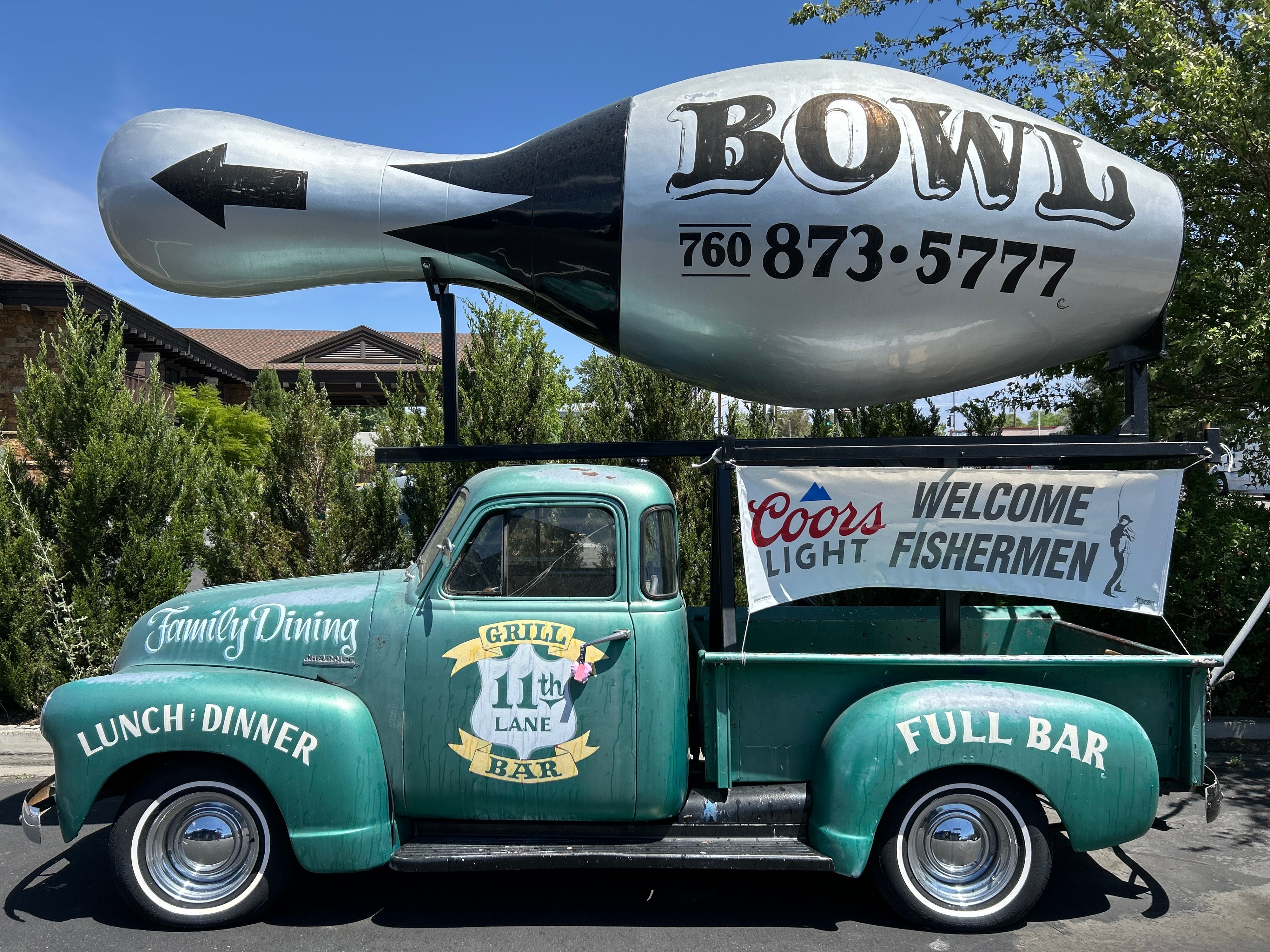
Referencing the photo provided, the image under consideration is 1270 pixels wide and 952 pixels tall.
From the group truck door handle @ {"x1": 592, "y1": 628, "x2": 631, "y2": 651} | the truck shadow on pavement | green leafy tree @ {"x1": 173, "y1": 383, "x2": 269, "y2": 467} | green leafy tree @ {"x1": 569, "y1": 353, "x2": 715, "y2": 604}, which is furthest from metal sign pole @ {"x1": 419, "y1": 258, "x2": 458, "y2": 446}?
green leafy tree @ {"x1": 173, "y1": 383, "x2": 269, "y2": 467}

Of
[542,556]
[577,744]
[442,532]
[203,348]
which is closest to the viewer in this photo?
[577,744]

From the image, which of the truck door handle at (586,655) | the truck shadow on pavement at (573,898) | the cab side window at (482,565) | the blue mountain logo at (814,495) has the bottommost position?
the truck shadow on pavement at (573,898)

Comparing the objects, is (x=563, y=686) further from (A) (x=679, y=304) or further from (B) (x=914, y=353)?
(B) (x=914, y=353)

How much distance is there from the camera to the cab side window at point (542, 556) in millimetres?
3586

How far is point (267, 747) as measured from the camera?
11.2ft

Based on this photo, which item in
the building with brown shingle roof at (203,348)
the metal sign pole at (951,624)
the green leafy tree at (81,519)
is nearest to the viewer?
the metal sign pole at (951,624)

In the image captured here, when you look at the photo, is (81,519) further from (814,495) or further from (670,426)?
(814,495)

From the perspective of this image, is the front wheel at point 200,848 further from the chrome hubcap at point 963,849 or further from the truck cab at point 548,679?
the chrome hubcap at point 963,849

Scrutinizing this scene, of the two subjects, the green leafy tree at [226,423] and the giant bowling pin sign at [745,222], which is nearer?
the giant bowling pin sign at [745,222]

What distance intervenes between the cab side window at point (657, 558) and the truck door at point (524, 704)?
10cm

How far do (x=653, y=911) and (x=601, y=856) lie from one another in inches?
20.0

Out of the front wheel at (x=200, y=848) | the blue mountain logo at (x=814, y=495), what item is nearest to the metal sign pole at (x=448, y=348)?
the blue mountain logo at (x=814, y=495)

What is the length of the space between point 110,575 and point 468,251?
480 cm

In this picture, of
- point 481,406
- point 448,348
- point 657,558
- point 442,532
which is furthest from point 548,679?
point 481,406
